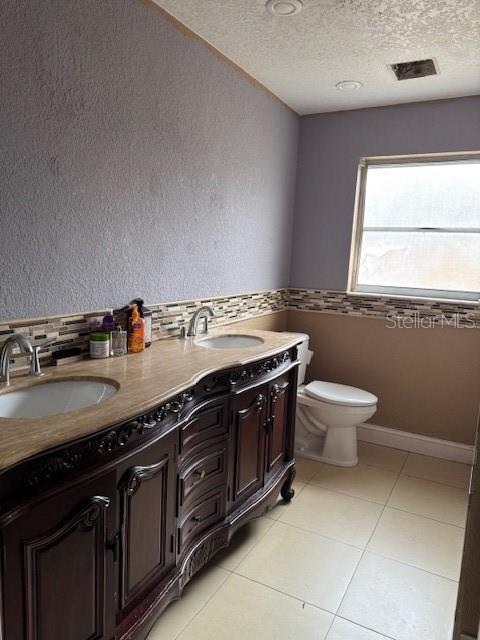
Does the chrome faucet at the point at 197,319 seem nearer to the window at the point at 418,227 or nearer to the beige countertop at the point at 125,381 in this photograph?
the beige countertop at the point at 125,381

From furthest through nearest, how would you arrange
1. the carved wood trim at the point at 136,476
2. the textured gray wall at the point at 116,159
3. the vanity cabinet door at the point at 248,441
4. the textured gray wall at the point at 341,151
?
the textured gray wall at the point at 341,151, the vanity cabinet door at the point at 248,441, the textured gray wall at the point at 116,159, the carved wood trim at the point at 136,476

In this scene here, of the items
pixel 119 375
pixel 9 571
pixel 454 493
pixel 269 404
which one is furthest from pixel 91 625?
pixel 454 493

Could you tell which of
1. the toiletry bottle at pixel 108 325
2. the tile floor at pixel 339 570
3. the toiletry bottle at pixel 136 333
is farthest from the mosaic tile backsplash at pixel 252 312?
the tile floor at pixel 339 570

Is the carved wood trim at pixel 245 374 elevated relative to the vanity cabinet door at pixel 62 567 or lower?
elevated

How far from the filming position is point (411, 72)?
8.25ft

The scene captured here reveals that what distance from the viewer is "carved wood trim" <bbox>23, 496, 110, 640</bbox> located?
3.36 feet

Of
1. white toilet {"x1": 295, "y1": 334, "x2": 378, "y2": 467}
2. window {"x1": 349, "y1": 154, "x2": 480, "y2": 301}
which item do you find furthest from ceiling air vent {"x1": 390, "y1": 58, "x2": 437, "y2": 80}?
white toilet {"x1": 295, "y1": 334, "x2": 378, "y2": 467}

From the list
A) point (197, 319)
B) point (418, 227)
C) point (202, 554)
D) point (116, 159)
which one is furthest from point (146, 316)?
point (418, 227)

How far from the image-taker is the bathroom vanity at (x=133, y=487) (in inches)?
40.1

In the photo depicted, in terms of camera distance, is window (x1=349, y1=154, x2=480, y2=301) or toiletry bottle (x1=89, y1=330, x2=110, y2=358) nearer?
toiletry bottle (x1=89, y1=330, x2=110, y2=358)

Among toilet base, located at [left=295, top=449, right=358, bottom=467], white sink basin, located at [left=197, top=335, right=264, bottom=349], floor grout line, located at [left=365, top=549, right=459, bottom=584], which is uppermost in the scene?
white sink basin, located at [left=197, top=335, right=264, bottom=349]

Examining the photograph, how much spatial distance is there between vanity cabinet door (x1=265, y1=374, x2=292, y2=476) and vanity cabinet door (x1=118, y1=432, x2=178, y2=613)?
2.38 feet

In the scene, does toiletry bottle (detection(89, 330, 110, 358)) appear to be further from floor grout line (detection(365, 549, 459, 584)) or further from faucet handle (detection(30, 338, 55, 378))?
floor grout line (detection(365, 549, 459, 584))

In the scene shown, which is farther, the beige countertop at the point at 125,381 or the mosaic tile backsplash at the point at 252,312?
the mosaic tile backsplash at the point at 252,312
